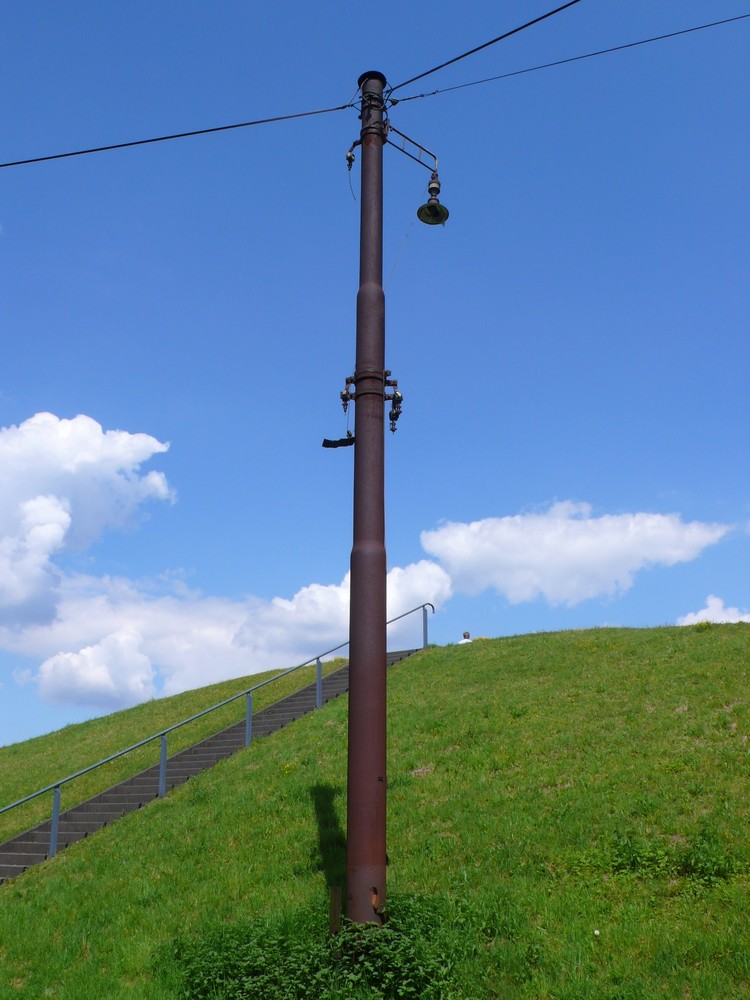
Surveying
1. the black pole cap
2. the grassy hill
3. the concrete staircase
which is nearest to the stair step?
the concrete staircase

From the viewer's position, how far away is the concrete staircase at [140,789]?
1692cm

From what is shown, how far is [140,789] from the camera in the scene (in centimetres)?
1912

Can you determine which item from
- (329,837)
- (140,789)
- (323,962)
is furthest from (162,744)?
(323,962)

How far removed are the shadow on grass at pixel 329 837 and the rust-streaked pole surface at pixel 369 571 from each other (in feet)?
10.9

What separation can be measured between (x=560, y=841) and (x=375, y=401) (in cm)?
661

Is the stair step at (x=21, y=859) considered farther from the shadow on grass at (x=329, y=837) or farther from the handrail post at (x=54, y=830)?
the shadow on grass at (x=329, y=837)

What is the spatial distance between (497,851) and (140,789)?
34.0 feet

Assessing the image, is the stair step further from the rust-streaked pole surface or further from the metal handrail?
the rust-streaked pole surface

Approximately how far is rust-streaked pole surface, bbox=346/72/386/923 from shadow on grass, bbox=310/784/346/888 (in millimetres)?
3308

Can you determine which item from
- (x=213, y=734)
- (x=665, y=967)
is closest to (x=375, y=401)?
(x=665, y=967)

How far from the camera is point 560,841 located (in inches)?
459

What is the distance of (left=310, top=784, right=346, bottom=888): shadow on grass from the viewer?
11.8 metres

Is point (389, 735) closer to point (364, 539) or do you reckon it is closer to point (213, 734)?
point (213, 734)

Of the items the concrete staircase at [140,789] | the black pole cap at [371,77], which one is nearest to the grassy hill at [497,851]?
the concrete staircase at [140,789]
